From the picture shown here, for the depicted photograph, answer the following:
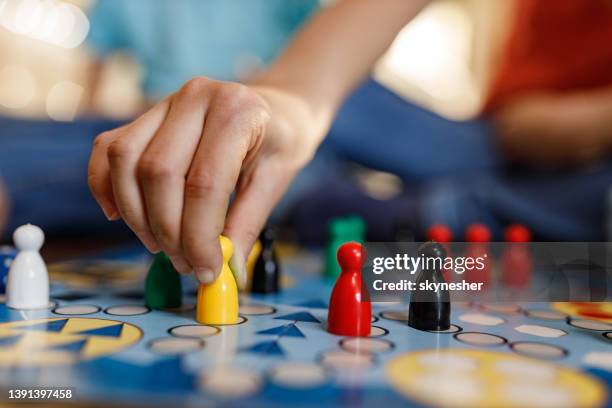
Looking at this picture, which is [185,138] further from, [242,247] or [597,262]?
[597,262]

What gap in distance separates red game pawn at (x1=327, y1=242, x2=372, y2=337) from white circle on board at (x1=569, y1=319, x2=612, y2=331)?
31cm

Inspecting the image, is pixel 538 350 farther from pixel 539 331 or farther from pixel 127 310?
pixel 127 310

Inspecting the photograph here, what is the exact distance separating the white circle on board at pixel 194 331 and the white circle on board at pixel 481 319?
0.36 metres

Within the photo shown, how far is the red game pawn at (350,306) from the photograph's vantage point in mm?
700

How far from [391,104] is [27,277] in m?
1.56

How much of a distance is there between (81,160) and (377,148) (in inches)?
39.7

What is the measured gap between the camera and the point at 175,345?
63 cm

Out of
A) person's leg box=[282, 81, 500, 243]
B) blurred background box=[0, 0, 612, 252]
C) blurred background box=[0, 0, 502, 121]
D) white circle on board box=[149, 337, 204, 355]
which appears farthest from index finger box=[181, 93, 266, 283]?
blurred background box=[0, 0, 502, 121]

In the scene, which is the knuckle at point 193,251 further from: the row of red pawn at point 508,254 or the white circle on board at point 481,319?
the row of red pawn at point 508,254

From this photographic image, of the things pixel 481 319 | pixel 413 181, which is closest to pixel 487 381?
pixel 481 319

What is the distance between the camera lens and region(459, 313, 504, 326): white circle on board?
78cm

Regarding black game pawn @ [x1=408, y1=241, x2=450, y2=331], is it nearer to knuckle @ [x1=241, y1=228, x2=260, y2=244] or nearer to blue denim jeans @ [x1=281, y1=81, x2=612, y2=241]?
knuckle @ [x1=241, y1=228, x2=260, y2=244]

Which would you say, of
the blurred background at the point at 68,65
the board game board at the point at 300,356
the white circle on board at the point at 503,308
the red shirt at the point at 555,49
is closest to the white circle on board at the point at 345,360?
the board game board at the point at 300,356

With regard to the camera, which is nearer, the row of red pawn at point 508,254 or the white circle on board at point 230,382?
the white circle on board at point 230,382
